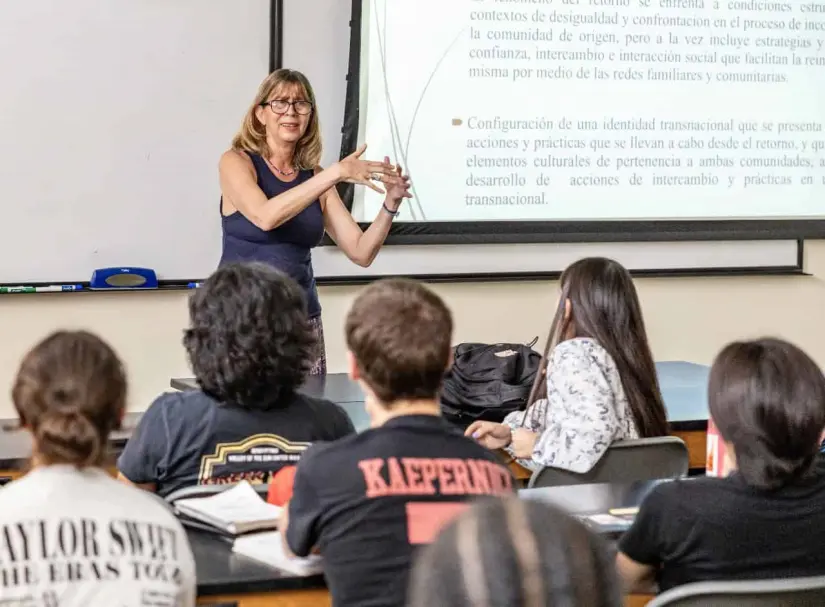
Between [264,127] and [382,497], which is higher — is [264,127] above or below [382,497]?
above

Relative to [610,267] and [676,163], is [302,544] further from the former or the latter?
[676,163]

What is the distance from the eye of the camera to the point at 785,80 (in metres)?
4.71

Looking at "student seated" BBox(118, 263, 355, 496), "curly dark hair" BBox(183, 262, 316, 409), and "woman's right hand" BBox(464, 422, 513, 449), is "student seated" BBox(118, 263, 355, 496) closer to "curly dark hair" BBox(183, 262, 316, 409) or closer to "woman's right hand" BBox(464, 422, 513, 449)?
"curly dark hair" BBox(183, 262, 316, 409)

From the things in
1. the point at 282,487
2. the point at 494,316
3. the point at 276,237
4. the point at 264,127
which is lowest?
the point at 282,487

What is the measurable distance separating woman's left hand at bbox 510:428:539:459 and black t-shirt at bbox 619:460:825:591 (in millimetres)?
902

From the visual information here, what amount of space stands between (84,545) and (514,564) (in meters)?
0.76

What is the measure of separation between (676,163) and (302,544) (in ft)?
11.2

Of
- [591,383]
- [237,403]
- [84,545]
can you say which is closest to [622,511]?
[591,383]

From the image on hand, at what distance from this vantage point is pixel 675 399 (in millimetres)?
3227

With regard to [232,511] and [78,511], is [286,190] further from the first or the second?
[78,511]

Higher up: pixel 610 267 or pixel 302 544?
pixel 610 267

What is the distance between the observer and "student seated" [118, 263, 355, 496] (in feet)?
6.28

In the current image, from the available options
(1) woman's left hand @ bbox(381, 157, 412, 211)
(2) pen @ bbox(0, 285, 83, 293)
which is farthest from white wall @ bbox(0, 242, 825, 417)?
(1) woman's left hand @ bbox(381, 157, 412, 211)

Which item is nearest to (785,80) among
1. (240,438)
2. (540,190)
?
(540,190)
